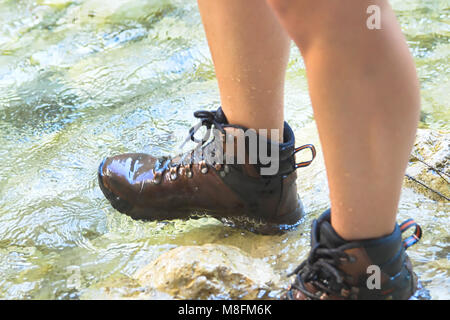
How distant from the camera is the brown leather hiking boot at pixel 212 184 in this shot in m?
1.32

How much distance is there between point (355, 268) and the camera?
40.1 inches

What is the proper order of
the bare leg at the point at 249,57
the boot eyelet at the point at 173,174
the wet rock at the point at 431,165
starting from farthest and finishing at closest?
the wet rock at the point at 431,165, the boot eyelet at the point at 173,174, the bare leg at the point at 249,57

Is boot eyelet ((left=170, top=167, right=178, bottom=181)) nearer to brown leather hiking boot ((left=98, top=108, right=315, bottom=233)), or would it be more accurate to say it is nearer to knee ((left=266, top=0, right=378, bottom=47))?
brown leather hiking boot ((left=98, top=108, right=315, bottom=233))

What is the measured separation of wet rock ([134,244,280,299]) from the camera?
1214 mm

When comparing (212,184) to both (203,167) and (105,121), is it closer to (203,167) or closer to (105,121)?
(203,167)

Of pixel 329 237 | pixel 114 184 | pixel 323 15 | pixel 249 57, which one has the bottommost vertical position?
pixel 114 184

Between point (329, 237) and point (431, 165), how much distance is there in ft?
2.37

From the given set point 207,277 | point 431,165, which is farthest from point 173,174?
point 431,165

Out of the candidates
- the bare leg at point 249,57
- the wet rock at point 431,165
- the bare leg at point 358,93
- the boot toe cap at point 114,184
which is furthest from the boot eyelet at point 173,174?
the wet rock at point 431,165

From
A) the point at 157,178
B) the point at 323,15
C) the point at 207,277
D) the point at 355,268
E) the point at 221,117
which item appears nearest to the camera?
the point at 323,15

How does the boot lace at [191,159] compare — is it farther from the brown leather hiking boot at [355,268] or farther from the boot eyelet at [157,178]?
the brown leather hiking boot at [355,268]

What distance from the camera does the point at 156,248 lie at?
4.69 ft

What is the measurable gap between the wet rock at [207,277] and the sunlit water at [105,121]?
0.08 m
